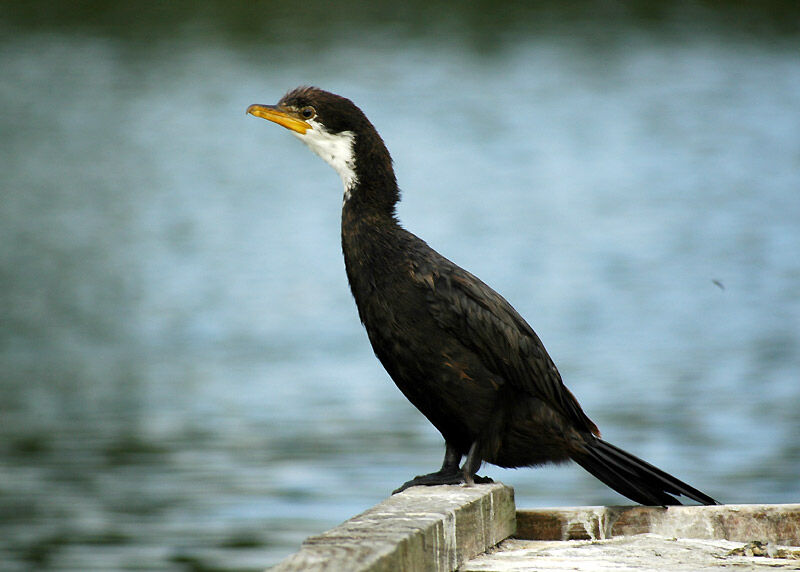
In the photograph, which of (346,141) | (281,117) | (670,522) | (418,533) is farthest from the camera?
(281,117)

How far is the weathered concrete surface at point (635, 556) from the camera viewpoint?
9.48ft

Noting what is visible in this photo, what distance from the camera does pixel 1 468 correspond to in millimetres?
11227

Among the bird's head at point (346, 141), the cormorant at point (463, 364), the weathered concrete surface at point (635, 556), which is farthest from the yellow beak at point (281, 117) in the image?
the weathered concrete surface at point (635, 556)

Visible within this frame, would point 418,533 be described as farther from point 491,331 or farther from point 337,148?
point 337,148

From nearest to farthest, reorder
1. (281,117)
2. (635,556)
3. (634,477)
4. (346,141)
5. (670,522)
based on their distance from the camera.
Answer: (635,556) → (670,522) → (634,477) → (346,141) → (281,117)

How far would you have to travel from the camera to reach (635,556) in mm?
3037

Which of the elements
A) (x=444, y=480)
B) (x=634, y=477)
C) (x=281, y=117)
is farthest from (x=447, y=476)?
(x=281, y=117)

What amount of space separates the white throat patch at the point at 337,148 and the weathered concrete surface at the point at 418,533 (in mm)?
1011

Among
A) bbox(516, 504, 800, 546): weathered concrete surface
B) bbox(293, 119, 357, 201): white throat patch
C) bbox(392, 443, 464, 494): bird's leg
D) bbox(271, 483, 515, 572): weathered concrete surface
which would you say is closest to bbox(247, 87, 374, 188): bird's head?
bbox(293, 119, 357, 201): white throat patch

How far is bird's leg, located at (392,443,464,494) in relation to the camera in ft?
11.2

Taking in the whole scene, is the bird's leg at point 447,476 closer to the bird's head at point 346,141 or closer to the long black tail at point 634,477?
the long black tail at point 634,477

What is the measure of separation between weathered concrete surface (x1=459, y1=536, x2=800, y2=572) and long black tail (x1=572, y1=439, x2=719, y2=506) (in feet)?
0.70

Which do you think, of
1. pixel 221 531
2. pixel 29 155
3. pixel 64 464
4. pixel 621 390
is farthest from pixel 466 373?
pixel 29 155

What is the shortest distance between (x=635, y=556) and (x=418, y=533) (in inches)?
28.5
